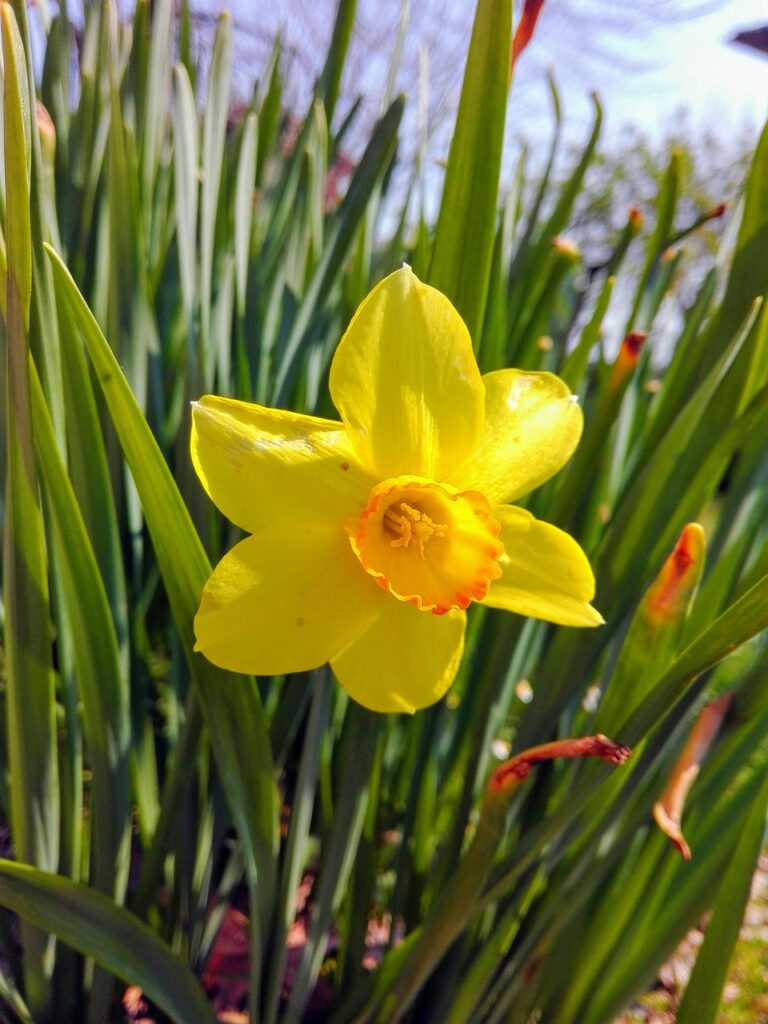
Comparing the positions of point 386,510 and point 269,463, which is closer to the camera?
point 269,463

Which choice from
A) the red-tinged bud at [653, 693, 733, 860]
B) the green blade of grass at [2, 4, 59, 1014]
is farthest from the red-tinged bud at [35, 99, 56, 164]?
the red-tinged bud at [653, 693, 733, 860]

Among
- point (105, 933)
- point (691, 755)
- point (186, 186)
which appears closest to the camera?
point (105, 933)

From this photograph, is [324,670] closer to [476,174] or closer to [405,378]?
[405,378]

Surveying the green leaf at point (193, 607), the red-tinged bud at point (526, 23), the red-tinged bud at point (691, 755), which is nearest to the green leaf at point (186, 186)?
the green leaf at point (193, 607)

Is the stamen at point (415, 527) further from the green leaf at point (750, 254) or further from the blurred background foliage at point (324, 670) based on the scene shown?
the green leaf at point (750, 254)

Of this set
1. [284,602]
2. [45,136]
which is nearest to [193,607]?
[284,602]

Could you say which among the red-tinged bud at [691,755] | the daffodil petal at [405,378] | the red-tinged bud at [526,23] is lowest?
the red-tinged bud at [691,755]

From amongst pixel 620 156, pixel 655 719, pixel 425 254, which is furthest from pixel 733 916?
pixel 620 156

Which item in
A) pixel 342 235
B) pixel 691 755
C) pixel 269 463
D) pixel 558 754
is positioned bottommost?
pixel 691 755
